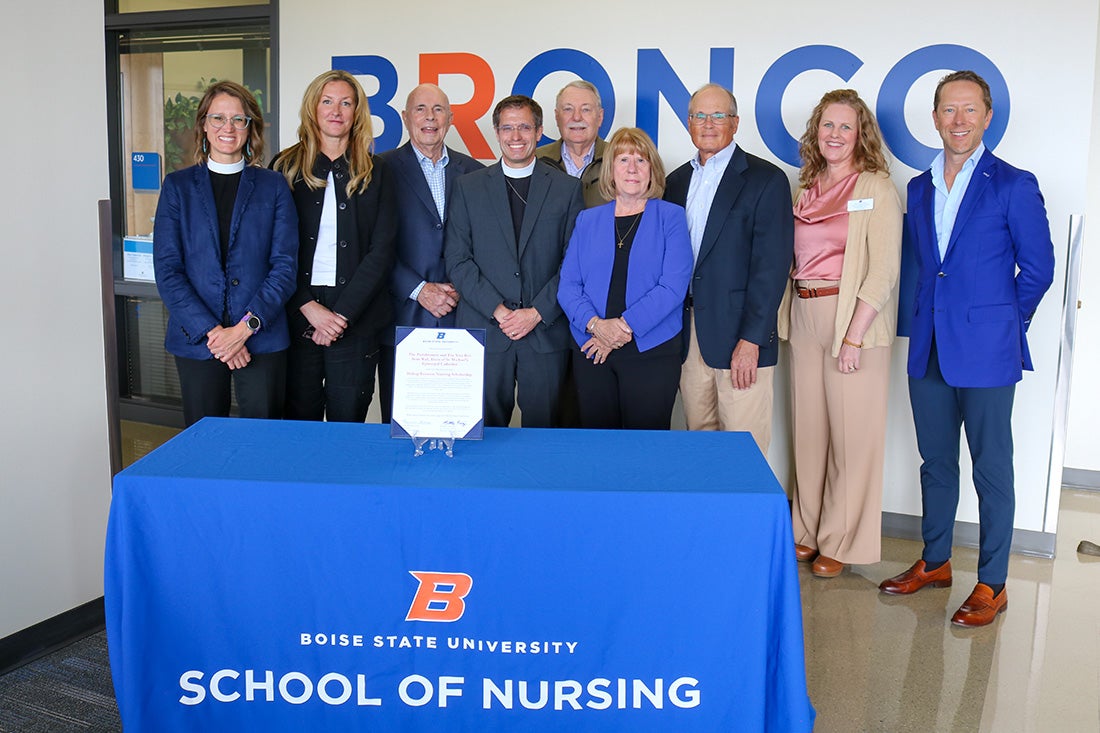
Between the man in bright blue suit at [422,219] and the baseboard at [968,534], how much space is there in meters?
2.19

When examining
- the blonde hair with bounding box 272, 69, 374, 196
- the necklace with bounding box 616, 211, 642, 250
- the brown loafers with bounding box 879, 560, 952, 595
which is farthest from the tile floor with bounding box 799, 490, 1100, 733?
the blonde hair with bounding box 272, 69, 374, 196

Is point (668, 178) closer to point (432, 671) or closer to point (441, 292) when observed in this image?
point (441, 292)

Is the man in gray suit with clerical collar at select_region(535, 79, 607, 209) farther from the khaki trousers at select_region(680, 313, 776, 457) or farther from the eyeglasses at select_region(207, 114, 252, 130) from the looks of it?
the eyeglasses at select_region(207, 114, 252, 130)

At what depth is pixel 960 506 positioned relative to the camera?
4418 millimetres

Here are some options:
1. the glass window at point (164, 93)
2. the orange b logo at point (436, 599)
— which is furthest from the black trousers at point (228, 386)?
the glass window at point (164, 93)

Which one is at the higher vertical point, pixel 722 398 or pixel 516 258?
pixel 516 258

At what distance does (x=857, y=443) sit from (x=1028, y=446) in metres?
0.90

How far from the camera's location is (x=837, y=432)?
13.1 feet

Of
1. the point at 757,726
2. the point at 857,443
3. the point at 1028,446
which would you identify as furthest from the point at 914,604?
the point at 757,726

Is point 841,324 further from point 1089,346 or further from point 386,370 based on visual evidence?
point 1089,346

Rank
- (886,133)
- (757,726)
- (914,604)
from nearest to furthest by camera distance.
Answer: (757,726)
(914,604)
(886,133)

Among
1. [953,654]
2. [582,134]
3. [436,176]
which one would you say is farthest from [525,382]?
[953,654]

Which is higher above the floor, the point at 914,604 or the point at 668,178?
the point at 668,178

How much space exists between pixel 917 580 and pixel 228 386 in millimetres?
2657
